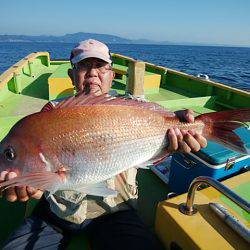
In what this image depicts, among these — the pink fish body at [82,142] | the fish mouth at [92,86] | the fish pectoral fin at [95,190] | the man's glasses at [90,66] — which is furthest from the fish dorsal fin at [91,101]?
the man's glasses at [90,66]

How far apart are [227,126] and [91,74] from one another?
144 cm

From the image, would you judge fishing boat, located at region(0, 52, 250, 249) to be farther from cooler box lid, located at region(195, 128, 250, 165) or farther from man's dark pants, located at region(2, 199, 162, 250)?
man's dark pants, located at region(2, 199, 162, 250)

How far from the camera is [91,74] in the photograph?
2.73m

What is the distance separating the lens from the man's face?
8.92 ft

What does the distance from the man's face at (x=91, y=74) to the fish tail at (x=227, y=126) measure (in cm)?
114

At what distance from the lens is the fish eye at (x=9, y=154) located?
1.74 meters

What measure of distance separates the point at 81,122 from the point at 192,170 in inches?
67.2

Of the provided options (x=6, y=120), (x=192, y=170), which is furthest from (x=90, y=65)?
(x=6, y=120)

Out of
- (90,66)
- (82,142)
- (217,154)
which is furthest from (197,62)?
(82,142)

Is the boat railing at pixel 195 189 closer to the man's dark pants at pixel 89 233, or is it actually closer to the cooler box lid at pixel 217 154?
the man's dark pants at pixel 89 233

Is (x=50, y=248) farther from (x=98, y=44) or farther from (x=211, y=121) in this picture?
(x=98, y=44)

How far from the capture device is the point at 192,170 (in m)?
3.05

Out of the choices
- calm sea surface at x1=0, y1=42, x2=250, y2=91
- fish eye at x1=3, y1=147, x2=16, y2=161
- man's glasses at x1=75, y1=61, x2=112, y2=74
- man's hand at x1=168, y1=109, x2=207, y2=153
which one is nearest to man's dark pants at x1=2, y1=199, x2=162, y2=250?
man's hand at x1=168, y1=109, x2=207, y2=153

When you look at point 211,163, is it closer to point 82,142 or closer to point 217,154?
point 217,154
